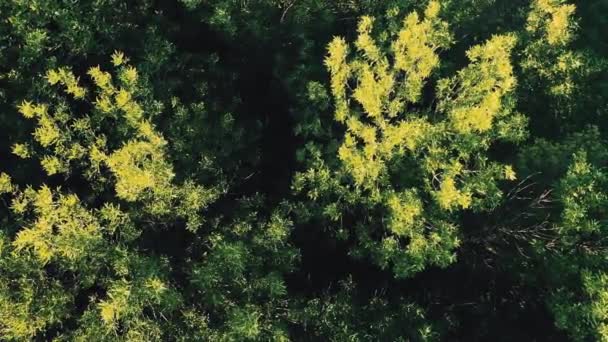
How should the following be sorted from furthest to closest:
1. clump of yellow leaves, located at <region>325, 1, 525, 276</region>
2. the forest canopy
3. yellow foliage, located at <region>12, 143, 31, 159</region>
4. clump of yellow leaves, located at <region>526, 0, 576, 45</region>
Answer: clump of yellow leaves, located at <region>526, 0, 576, 45</region>, clump of yellow leaves, located at <region>325, 1, 525, 276</region>, yellow foliage, located at <region>12, 143, 31, 159</region>, the forest canopy

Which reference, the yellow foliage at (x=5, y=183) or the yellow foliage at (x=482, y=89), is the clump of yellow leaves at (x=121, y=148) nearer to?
the yellow foliage at (x=5, y=183)

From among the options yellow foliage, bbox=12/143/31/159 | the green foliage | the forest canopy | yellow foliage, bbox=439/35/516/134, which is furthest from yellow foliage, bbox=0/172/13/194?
yellow foliage, bbox=439/35/516/134

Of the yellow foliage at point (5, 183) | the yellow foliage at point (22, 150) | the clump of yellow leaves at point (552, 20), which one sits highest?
the clump of yellow leaves at point (552, 20)

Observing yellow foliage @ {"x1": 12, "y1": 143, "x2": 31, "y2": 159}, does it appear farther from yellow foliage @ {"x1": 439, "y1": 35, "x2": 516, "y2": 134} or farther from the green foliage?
yellow foliage @ {"x1": 439, "y1": 35, "x2": 516, "y2": 134}

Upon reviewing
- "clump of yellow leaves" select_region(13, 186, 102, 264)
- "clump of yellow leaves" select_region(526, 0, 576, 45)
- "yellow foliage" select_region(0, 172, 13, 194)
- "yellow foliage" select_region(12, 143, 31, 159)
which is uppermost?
"clump of yellow leaves" select_region(526, 0, 576, 45)

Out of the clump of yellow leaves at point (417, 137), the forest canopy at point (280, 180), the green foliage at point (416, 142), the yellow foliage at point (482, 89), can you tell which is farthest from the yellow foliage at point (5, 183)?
the yellow foliage at point (482, 89)

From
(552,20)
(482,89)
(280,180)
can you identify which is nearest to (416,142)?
(482,89)

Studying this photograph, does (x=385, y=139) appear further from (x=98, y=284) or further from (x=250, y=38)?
(x=98, y=284)

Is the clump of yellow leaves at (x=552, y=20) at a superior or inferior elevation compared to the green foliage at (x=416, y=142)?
superior
